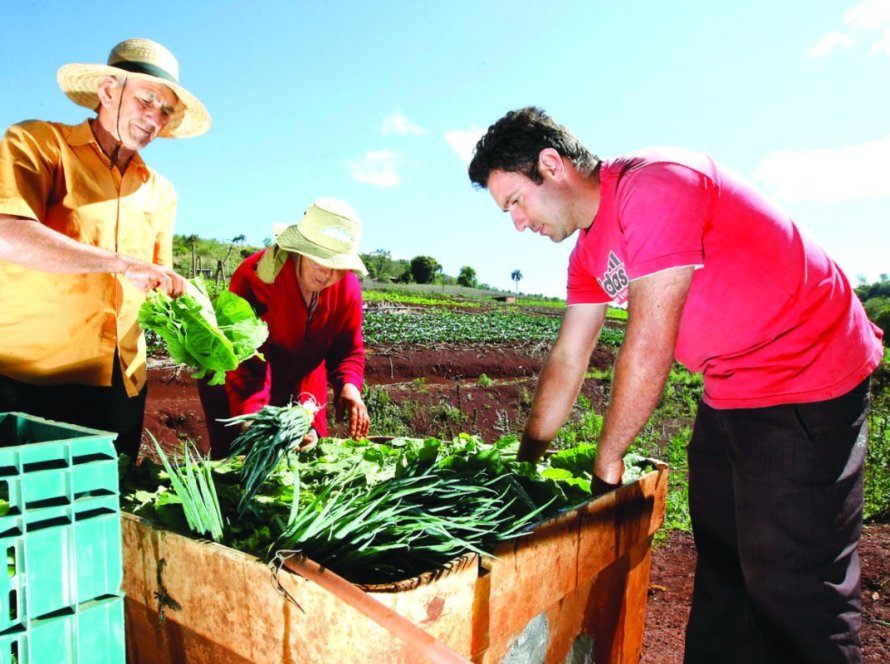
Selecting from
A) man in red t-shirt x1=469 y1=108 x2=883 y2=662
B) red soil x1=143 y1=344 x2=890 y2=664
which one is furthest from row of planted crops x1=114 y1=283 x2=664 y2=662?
red soil x1=143 y1=344 x2=890 y2=664

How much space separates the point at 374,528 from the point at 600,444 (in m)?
0.81

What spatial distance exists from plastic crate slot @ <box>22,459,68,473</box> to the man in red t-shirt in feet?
4.62

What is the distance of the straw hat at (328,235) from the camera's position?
2.81 meters

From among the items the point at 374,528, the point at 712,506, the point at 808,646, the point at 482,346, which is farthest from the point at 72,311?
the point at 482,346

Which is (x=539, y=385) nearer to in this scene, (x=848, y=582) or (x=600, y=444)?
(x=600, y=444)

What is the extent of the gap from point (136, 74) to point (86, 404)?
4.35 feet

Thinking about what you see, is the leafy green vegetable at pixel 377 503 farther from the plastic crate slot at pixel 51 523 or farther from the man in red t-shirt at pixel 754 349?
the plastic crate slot at pixel 51 523

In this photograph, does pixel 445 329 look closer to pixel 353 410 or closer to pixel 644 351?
pixel 353 410

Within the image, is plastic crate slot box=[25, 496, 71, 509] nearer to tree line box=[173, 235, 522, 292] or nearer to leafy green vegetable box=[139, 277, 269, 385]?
leafy green vegetable box=[139, 277, 269, 385]

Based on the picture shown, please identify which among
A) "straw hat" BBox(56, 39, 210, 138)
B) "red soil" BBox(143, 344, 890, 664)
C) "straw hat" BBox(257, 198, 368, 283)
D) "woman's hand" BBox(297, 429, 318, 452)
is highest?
"straw hat" BBox(56, 39, 210, 138)

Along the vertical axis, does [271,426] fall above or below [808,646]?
above

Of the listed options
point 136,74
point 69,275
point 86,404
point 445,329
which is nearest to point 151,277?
point 69,275

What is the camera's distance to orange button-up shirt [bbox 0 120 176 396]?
223cm

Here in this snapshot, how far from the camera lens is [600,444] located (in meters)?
1.90
